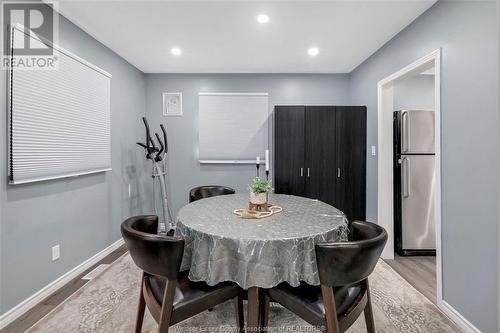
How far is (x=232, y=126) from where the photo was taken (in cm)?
418

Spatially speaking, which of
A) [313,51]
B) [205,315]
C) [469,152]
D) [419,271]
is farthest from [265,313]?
[313,51]

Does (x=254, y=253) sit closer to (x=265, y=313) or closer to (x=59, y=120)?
(x=265, y=313)

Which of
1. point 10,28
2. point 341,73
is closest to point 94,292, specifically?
point 10,28

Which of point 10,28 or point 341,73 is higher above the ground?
point 341,73

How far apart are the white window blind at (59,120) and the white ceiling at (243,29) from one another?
0.50m

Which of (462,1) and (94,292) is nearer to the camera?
(462,1)

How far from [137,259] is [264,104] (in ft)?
10.7

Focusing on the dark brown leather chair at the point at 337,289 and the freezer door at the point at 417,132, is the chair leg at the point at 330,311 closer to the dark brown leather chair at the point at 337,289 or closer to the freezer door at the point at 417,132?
the dark brown leather chair at the point at 337,289

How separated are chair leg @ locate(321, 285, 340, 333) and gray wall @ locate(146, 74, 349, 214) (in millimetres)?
3027

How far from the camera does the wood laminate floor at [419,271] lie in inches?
97.0

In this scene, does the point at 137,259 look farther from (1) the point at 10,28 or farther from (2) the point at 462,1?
(2) the point at 462,1

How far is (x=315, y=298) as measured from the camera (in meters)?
1.40

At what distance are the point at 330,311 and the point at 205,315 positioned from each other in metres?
1.12

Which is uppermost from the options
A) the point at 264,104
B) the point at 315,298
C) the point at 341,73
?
the point at 341,73
